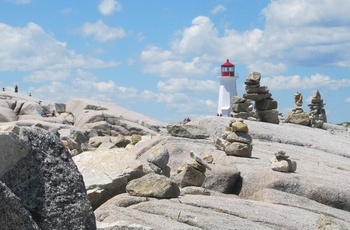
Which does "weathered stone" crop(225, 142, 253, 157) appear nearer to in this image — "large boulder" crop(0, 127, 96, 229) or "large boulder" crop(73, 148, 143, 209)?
"large boulder" crop(73, 148, 143, 209)

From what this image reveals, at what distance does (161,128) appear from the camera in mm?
63594

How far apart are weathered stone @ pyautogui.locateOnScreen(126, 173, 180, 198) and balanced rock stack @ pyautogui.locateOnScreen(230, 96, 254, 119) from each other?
21.2m

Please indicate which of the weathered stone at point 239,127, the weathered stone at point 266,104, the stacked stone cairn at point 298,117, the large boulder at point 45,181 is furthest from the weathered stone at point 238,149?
the stacked stone cairn at point 298,117

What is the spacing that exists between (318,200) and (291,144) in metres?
10.2

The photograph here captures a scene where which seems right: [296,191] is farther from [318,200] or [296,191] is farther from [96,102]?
[96,102]

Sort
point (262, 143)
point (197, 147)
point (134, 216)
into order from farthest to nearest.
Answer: point (262, 143)
point (197, 147)
point (134, 216)

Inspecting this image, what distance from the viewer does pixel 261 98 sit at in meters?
37.8

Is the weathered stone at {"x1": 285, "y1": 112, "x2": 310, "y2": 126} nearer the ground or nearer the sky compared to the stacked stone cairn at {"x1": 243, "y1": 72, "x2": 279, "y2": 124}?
nearer the ground

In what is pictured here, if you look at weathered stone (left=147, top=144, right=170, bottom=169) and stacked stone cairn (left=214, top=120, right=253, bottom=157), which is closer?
weathered stone (left=147, top=144, right=170, bottom=169)

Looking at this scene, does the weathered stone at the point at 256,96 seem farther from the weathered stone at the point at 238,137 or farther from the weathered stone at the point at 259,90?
the weathered stone at the point at 238,137

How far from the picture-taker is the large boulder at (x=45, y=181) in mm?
7625

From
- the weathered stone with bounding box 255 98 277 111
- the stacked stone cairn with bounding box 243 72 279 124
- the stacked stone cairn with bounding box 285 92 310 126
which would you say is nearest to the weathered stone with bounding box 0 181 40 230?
the stacked stone cairn with bounding box 243 72 279 124

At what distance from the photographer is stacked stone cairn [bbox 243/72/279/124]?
37.0 m

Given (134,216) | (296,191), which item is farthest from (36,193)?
(296,191)
